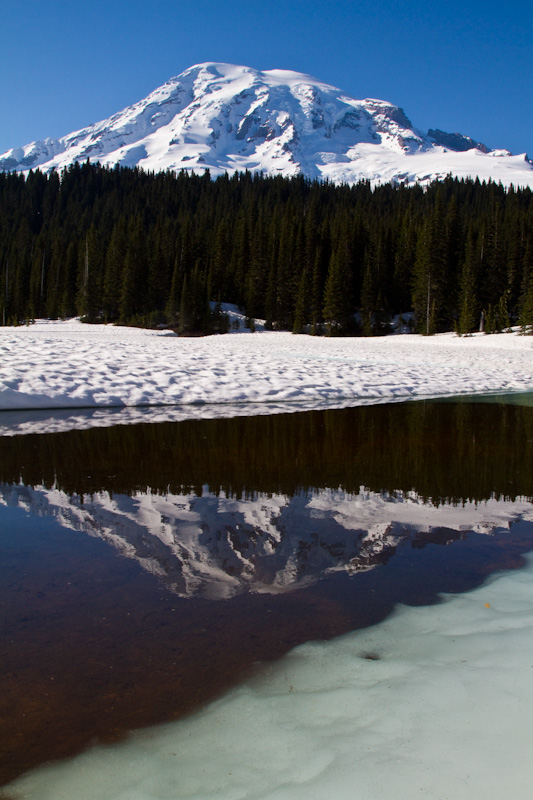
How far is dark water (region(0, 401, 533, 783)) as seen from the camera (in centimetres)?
267

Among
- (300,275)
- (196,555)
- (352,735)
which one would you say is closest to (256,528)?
(196,555)

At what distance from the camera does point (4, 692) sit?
8.48 ft

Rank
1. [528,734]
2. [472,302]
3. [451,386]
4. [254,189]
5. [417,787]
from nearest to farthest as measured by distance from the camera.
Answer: [417,787] < [528,734] < [451,386] < [472,302] < [254,189]

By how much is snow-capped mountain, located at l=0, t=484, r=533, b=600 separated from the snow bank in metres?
0.89

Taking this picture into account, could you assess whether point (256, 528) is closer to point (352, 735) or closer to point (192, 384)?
point (352, 735)

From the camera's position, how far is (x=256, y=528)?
182 inches

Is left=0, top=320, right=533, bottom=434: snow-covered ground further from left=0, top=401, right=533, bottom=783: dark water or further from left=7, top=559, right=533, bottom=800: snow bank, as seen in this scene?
left=7, top=559, right=533, bottom=800: snow bank

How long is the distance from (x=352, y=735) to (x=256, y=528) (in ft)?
7.59

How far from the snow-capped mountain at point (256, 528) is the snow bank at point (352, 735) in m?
0.89

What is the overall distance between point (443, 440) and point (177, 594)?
19.9 ft

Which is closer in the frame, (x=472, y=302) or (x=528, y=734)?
(x=528, y=734)

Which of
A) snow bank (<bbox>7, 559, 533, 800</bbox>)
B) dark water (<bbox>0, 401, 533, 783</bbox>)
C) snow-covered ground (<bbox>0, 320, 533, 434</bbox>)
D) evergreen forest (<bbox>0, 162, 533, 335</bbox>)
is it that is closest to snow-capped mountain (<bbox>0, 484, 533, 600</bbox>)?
dark water (<bbox>0, 401, 533, 783</bbox>)

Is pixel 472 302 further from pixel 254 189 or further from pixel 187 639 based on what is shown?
pixel 254 189

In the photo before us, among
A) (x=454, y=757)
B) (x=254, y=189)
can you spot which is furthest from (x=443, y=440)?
(x=254, y=189)
